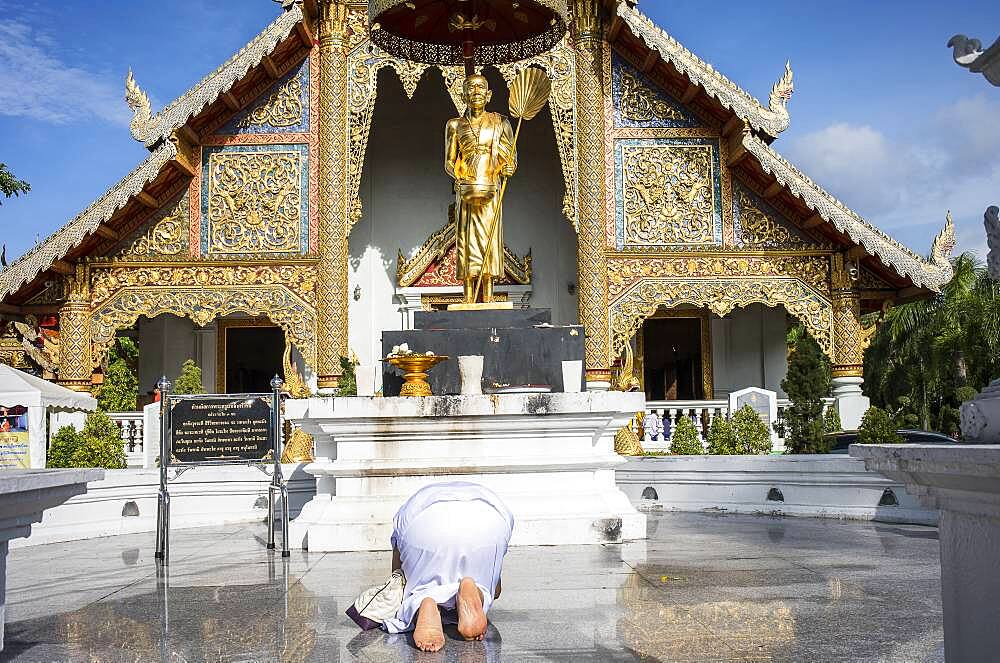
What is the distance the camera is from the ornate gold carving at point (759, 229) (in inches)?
539

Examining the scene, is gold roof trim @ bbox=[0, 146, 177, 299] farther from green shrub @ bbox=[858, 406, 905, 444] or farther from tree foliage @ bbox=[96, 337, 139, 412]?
green shrub @ bbox=[858, 406, 905, 444]

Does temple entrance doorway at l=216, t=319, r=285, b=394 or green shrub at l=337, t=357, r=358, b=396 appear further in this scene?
temple entrance doorway at l=216, t=319, r=285, b=394

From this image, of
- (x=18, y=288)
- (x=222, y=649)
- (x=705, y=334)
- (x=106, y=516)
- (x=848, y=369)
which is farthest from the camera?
(x=705, y=334)

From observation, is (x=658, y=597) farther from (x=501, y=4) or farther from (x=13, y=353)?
(x=13, y=353)

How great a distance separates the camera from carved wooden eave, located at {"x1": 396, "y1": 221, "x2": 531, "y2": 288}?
1614cm

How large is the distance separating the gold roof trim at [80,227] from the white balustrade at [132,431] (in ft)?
7.19

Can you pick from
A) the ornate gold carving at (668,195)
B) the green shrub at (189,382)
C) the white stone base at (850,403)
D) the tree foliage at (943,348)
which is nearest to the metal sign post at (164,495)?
the green shrub at (189,382)

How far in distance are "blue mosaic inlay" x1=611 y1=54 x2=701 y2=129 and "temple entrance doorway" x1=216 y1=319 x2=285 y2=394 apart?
666 cm

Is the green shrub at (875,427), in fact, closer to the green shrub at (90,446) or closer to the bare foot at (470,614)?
the bare foot at (470,614)

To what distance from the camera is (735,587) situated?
4.79 m

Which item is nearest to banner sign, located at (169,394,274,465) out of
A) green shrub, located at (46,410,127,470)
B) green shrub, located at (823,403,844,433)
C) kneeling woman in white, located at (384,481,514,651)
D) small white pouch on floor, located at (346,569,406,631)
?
small white pouch on floor, located at (346,569,406,631)

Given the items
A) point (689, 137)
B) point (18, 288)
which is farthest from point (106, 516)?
point (689, 137)

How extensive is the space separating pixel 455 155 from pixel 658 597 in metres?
5.39

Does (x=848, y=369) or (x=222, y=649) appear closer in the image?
(x=222, y=649)
